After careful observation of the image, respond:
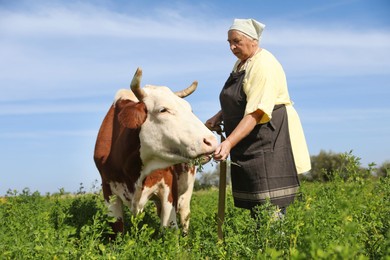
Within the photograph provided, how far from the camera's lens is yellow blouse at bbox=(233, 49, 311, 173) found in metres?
4.92

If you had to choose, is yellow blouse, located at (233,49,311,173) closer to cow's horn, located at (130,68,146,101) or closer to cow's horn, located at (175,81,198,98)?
cow's horn, located at (130,68,146,101)

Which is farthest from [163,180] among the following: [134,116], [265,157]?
[265,157]

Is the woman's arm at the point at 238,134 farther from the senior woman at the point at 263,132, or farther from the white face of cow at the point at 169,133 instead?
the white face of cow at the point at 169,133

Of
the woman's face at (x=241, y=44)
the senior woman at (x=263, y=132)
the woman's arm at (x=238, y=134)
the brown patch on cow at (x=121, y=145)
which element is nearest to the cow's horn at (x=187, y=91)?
the brown patch on cow at (x=121, y=145)

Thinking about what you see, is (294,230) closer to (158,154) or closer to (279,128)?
(279,128)

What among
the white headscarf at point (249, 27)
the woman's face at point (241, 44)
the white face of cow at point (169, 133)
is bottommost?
the white face of cow at point (169, 133)

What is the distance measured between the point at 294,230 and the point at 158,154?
2780mm

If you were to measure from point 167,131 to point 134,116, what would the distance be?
474 mm

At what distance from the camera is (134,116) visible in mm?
6281

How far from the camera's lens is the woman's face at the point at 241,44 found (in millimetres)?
5188

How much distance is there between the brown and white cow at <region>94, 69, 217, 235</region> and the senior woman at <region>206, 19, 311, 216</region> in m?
0.46

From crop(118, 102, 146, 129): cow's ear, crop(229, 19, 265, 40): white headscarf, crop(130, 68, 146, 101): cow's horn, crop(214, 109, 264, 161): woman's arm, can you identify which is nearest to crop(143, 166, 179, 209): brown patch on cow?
crop(118, 102, 146, 129): cow's ear

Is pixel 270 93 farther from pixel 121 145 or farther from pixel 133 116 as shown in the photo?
pixel 121 145

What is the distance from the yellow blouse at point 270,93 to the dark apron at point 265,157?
0.25ft
